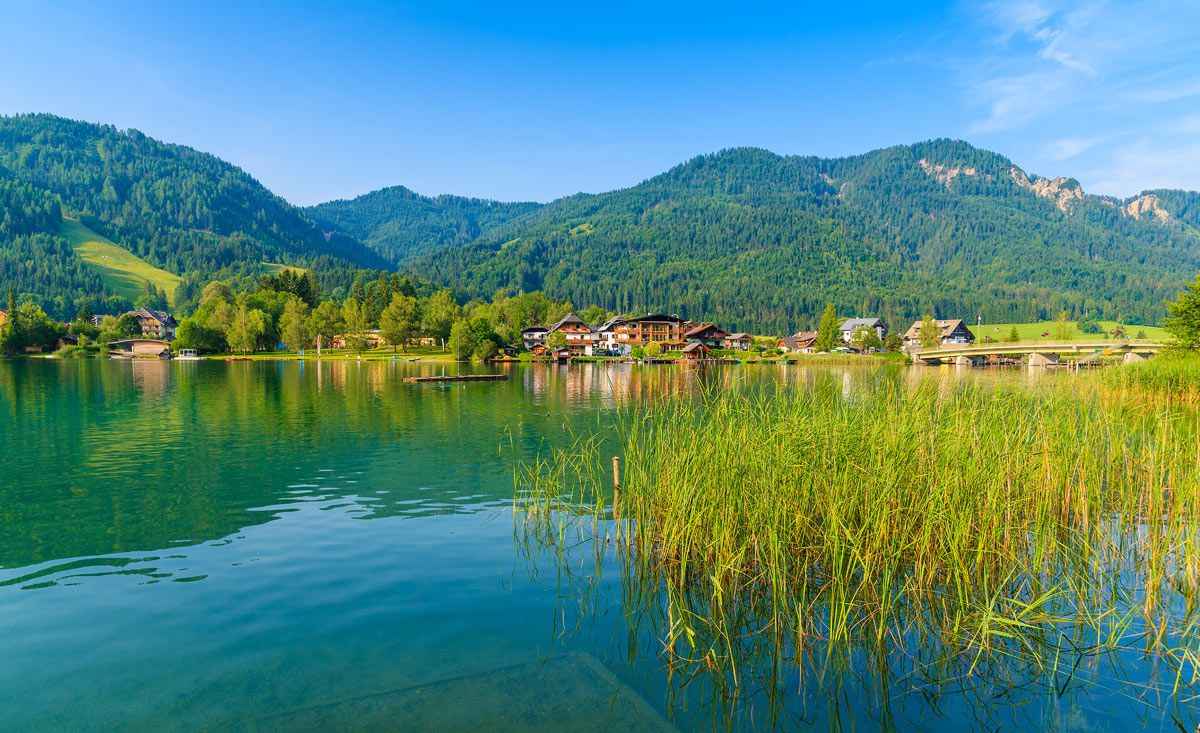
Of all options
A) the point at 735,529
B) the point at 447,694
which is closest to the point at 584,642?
the point at 447,694

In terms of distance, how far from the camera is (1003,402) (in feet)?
42.5

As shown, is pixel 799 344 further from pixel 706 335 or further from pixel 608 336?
pixel 608 336

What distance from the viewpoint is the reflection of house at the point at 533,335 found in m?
138

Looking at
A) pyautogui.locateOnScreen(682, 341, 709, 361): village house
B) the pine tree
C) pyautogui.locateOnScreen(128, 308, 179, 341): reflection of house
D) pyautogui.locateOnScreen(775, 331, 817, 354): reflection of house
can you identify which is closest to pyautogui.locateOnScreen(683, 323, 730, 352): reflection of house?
pyautogui.locateOnScreen(682, 341, 709, 361): village house

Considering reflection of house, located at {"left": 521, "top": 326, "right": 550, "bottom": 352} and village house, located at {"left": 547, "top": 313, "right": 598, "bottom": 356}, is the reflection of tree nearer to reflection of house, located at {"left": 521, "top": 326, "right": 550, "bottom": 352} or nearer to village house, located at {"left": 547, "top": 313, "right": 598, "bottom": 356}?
reflection of house, located at {"left": 521, "top": 326, "right": 550, "bottom": 352}

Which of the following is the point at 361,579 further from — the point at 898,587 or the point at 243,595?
the point at 898,587

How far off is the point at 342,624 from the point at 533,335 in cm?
13830

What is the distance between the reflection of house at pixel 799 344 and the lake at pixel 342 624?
141389mm

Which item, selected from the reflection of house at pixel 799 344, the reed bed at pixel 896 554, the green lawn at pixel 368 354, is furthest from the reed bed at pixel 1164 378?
the reflection of house at pixel 799 344

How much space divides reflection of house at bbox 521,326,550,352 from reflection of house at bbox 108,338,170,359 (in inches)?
2774

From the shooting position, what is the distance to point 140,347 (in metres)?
121

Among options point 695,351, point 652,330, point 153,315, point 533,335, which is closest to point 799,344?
point 652,330

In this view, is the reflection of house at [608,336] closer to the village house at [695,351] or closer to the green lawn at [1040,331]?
the village house at [695,351]

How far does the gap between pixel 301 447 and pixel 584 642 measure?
19752 mm
